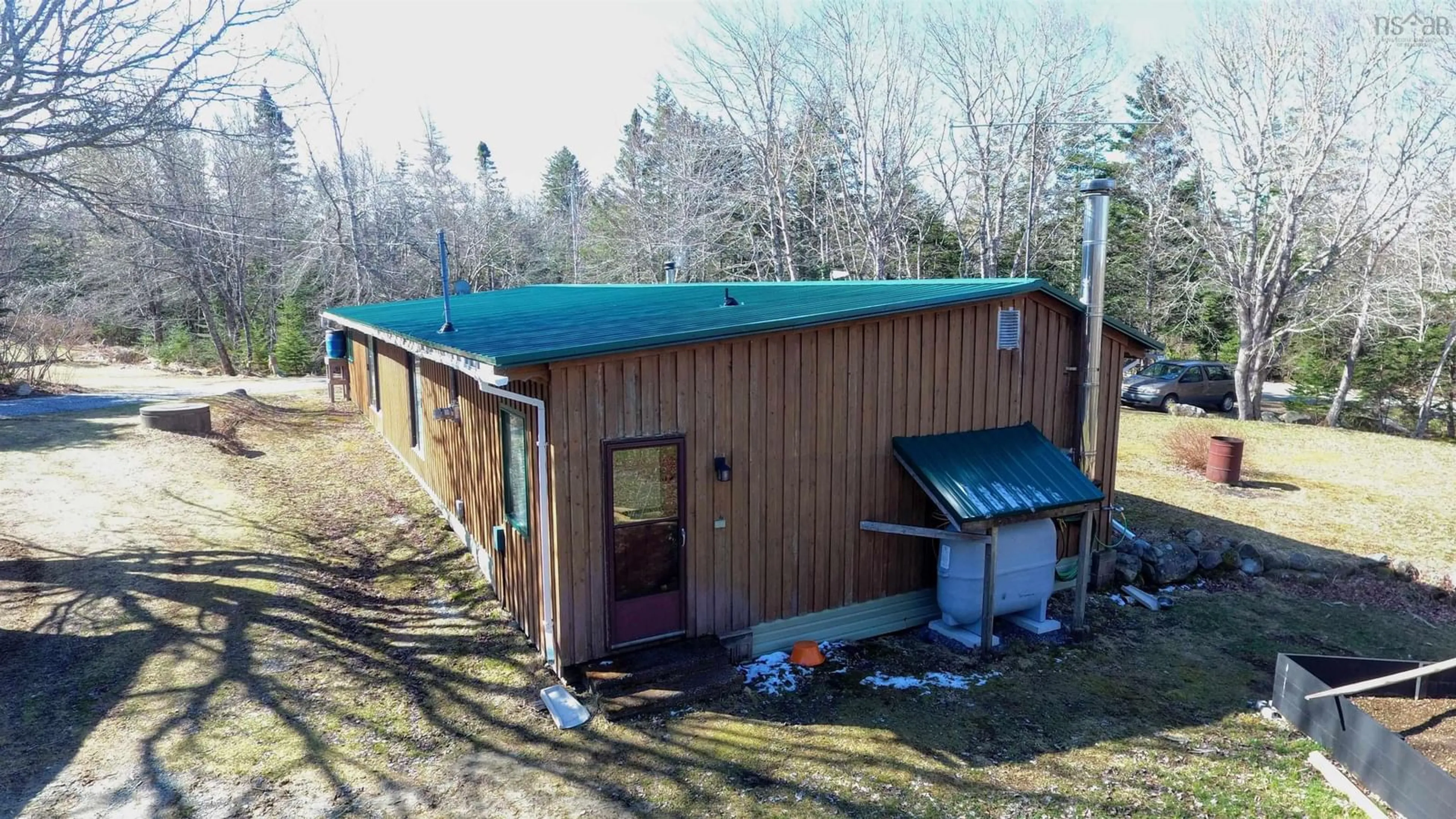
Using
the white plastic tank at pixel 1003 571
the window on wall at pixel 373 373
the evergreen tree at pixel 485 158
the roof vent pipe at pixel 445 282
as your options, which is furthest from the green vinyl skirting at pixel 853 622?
→ the evergreen tree at pixel 485 158

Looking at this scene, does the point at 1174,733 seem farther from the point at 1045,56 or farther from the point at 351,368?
the point at 1045,56

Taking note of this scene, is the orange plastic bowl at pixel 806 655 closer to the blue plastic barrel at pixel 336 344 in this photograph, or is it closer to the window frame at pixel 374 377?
the window frame at pixel 374 377

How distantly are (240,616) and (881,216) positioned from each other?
19706 mm

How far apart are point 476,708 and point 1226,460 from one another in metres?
11.2

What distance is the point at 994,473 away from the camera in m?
6.67

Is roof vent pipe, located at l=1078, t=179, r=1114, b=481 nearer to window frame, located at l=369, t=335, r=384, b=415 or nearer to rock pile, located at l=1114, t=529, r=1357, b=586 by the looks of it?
rock pile, located at l=1114, t=529, r=1357, b=586

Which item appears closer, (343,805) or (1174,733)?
(343,805)

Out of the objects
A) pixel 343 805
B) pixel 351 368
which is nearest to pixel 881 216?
pixel 351 368

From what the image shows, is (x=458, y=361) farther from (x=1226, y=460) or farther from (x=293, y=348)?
(x=293, y=348)

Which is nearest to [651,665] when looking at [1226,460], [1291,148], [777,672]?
[777,672]

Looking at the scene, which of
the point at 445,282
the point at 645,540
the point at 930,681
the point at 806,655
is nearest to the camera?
the point at 645,540

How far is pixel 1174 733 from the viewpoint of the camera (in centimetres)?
529

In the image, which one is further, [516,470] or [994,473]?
[994,473]
